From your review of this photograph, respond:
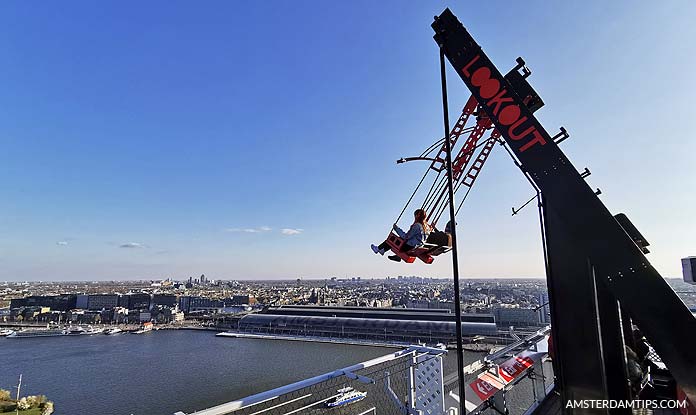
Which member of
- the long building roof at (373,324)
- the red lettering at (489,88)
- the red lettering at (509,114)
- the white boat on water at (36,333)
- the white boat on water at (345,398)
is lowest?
the white boat on water at (36,333)

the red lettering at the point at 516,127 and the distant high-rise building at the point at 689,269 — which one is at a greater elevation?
the red lettering at the point at 516,127

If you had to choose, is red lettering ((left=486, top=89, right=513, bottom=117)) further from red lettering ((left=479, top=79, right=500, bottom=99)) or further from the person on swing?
the person on swing

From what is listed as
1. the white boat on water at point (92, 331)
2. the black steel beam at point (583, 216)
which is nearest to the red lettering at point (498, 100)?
the black steel beam at point (583, 216)

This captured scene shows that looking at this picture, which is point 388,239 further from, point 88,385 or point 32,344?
point 32,344

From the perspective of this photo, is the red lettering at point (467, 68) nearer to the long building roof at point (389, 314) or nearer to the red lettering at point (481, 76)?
the red lettering at point (481, 76)

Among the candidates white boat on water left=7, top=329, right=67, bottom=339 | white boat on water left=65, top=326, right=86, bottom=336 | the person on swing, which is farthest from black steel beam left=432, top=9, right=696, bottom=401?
white boat on water left=7, top=329, right=67, bottom=339

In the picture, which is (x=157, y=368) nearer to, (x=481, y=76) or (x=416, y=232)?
(x=416, y=232)

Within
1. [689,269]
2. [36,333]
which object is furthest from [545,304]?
[36,333]

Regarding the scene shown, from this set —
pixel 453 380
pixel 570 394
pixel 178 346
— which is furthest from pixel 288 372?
pixel 570 394

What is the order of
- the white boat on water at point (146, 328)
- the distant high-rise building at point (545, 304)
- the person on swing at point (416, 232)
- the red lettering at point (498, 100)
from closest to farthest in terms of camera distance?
the red lettering at point (498, 100)
the distant high-rise building at point (545, 304)
the person on swing at point (416, 232)
the white boat on water at point (146, 328)
